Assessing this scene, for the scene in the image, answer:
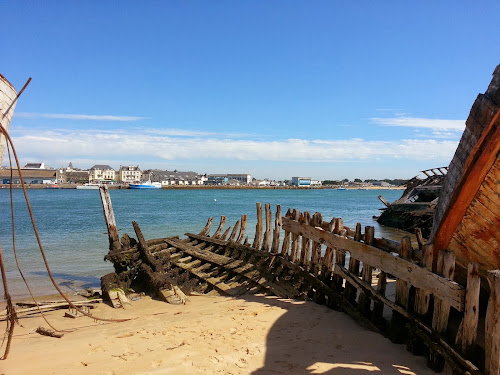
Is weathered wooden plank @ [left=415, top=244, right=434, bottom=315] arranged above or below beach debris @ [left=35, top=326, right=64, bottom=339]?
above

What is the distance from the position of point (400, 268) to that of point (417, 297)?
468 mm

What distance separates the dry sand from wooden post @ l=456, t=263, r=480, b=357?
0.71 metres

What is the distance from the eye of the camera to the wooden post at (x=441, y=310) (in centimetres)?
498

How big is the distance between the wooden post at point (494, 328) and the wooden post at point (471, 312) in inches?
9.3

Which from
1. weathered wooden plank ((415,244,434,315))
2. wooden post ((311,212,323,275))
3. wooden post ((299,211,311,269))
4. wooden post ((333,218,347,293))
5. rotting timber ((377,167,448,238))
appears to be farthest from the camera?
rotting timber ((377,167,448,238))

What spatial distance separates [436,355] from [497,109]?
3.26 metres

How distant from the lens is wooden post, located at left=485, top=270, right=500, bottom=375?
164 inches

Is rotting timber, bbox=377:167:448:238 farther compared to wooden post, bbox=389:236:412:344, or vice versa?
rotting timber, bbox=377:167:448:238

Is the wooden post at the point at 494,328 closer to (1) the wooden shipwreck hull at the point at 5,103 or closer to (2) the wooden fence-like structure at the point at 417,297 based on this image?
(2) the wooden fence-like structure at the point at 417,297

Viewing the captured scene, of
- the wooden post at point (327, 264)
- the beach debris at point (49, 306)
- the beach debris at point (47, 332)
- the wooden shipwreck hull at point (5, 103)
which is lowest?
the beach debris at point (49, 306)

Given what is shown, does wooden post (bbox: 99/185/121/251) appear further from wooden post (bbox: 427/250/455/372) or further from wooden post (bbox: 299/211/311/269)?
wooden post (bbox: 427/250/455/372)

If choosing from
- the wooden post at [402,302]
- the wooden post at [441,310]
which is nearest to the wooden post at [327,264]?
the wooden post at [402,302]

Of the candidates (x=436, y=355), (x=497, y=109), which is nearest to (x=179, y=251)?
(x=436, y=355)

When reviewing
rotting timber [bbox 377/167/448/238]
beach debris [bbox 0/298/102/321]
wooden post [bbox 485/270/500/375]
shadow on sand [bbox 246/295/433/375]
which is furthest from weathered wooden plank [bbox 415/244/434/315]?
rotting timber [bbox 377/167/448/238]
